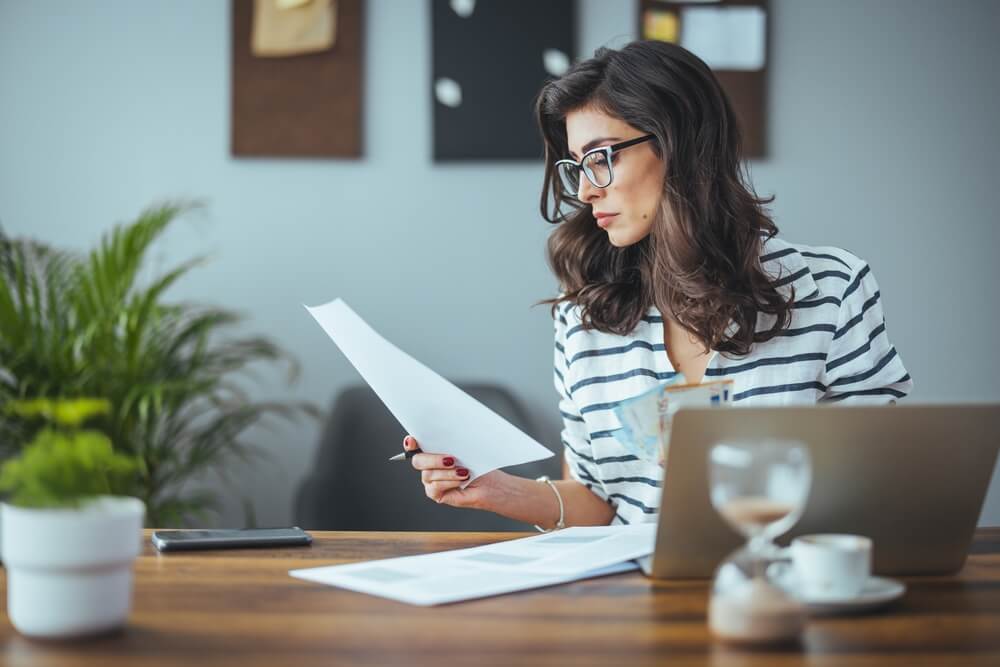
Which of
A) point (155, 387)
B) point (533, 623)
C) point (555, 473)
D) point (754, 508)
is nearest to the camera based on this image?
point (754, 508)

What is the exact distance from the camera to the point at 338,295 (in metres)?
3.24

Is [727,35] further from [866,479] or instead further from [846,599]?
[846,599]

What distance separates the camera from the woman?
1.68 metres

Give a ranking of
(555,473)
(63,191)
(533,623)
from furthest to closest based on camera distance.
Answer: (63,191), (555,473), (533,623)

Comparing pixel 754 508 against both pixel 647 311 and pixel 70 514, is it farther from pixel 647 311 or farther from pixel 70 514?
pixel 647 311

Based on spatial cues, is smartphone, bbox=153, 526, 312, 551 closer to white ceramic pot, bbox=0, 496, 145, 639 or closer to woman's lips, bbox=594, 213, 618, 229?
white ceramic pot, bbox=0, 496, 145, 639

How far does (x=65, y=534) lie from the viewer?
0.85m

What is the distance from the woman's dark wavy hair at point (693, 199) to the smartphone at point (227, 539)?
0.72 meters

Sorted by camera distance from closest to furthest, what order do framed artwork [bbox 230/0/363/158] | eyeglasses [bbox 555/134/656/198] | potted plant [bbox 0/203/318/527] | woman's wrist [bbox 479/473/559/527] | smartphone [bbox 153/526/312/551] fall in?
smartphone [bbox 153/526/312/551]
woman's wrist [bbox 479/473/559/527]
eyeglasses [bbox 555/134/656/198]
potted plant [bbox 0/203/318/527]
framed artwork [bbox 230/0/363/158]

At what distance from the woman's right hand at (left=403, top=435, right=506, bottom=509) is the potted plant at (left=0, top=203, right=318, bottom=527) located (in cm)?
124

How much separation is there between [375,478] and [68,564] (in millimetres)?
2089

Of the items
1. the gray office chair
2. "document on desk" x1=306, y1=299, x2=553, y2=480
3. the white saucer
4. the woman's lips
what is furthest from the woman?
the gray office chair

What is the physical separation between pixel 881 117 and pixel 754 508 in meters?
2.82

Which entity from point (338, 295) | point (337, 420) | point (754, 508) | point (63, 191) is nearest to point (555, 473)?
point (337, 420)
